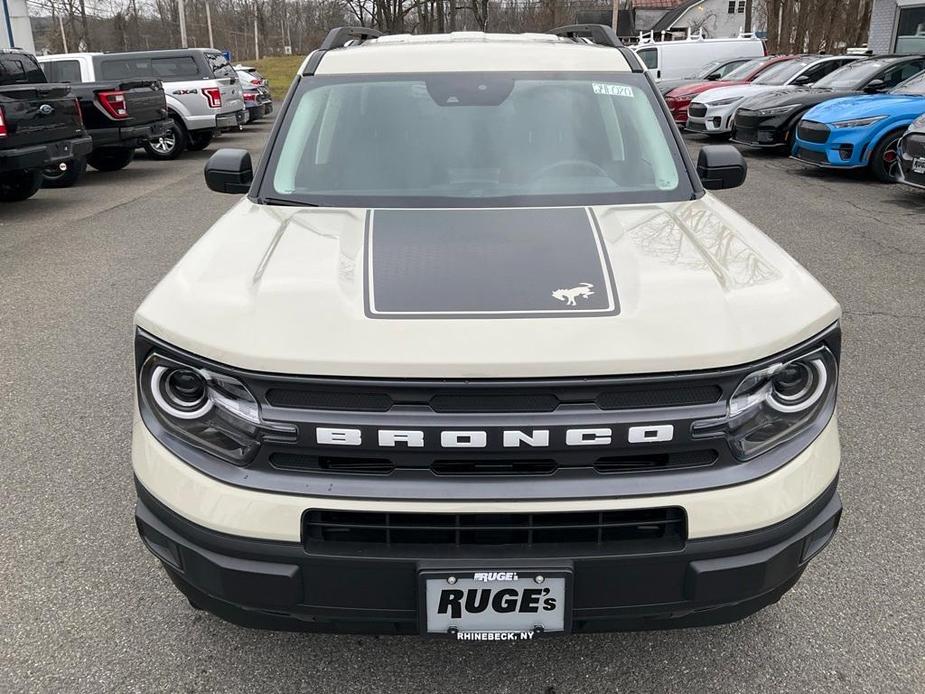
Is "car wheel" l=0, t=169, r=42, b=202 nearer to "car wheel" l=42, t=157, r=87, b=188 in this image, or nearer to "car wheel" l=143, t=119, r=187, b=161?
"car wheel" l=42, t=157, r=87, b=188

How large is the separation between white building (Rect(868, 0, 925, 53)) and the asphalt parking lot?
2311 cm

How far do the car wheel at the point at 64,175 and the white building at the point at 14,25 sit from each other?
12.4 meters

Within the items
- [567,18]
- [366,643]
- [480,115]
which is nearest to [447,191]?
[480,115]

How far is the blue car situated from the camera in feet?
36.8

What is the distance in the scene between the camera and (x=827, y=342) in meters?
2.19

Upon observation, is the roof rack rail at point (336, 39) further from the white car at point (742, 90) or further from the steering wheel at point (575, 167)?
the white car at point (742, 90)

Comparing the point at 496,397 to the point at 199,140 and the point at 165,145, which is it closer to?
the point at 165,145

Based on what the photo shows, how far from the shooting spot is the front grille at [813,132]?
38.5 feet

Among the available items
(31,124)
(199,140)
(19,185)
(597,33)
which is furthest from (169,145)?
(597,33)

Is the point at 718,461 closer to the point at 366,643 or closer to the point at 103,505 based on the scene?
the point at 366,643

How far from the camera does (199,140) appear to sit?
17891 millimetres

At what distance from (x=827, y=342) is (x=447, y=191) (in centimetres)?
152

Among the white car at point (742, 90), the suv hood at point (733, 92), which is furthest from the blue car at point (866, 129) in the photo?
the suv hood at point (733, 92)

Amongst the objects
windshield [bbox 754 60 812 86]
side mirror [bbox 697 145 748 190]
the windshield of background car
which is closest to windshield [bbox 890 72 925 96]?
windshield [bbox 754 60 812 86]
